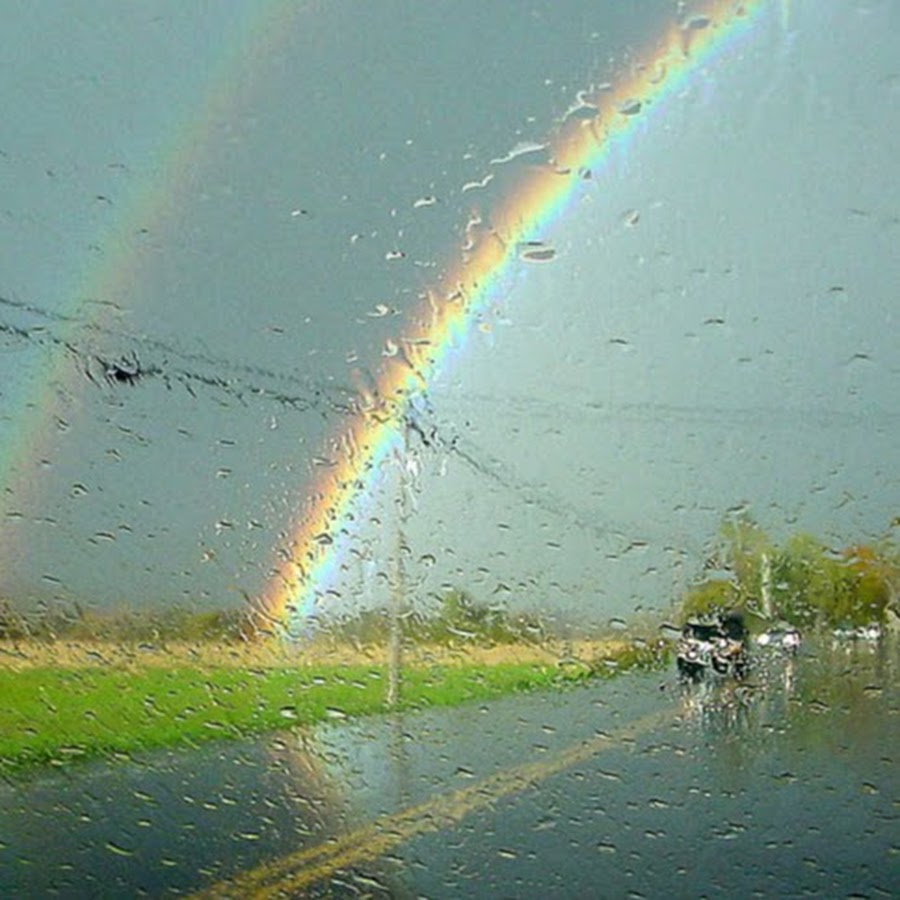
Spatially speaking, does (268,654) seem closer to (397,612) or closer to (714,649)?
(397,612)

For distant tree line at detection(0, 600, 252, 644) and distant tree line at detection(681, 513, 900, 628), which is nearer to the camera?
distant tree line at detection(681, 513, 900, 628)

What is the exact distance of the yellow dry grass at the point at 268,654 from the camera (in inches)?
290

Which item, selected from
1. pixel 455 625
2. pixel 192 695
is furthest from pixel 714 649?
pixel 192 695

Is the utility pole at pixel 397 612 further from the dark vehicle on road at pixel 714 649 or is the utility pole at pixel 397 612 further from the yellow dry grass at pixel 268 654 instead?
the dark vehicle on road at pixel 714 649

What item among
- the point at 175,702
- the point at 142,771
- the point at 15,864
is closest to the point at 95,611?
the point at 175,702

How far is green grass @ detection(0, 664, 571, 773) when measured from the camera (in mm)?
7648

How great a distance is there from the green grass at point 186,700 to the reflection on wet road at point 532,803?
0.46ft

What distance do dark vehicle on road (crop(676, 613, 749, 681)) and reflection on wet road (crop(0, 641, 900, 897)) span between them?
0.11 m

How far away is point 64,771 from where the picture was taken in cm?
804

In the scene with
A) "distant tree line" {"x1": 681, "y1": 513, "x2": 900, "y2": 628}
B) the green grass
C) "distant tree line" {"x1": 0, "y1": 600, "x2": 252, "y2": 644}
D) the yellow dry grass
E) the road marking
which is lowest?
the road marking

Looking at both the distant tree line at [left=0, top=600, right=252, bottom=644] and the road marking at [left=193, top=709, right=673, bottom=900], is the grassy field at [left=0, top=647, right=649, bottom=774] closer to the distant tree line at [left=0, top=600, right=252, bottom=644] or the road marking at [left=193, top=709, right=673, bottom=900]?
the distant tree line at [left=0, top=600, right=252, bottom=644]

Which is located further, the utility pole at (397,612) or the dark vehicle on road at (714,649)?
the utility pole at (397,612)

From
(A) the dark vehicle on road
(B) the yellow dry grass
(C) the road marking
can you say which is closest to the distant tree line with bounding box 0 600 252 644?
(B) the yellow dry grass

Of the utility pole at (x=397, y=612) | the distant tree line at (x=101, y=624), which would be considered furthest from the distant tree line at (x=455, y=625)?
the distant tree line at (x=101, y=624)
